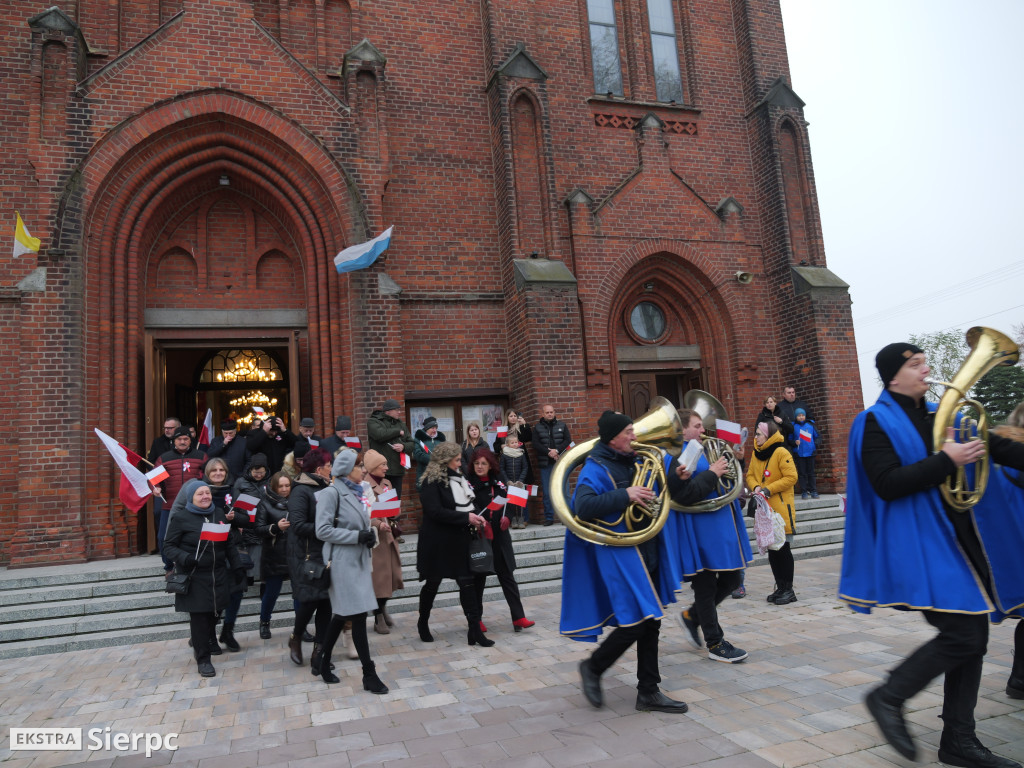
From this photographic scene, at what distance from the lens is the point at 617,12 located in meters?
14.9

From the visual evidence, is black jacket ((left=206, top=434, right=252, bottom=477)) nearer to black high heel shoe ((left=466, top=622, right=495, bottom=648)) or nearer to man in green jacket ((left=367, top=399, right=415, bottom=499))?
man in green jacket ((left=367, top=399, right=415, bottom=499))

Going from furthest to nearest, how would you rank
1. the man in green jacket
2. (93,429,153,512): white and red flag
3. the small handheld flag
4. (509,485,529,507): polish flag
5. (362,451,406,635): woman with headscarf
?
the small handheld flag, the man in green jacket, (93,429,153,512): white and red flag, (509,485,529,507): polish flag, (362,451,406,635): woman with headscarf

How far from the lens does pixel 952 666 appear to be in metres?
3.32

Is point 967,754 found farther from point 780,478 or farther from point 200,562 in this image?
point 200,562

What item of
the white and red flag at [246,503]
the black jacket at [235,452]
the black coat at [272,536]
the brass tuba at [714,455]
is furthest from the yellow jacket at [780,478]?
the black jacket at [235,452]

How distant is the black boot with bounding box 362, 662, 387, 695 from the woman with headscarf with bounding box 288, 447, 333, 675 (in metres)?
0.55

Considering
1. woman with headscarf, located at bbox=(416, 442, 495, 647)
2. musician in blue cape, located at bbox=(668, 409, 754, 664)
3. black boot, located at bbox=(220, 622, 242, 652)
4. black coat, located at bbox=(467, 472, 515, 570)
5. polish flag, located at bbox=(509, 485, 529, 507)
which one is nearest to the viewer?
musician in blue cape, located at bbox=(668, 409, 754, 664)

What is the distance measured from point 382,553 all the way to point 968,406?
5011 mm

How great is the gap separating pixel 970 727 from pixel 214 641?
589 cm

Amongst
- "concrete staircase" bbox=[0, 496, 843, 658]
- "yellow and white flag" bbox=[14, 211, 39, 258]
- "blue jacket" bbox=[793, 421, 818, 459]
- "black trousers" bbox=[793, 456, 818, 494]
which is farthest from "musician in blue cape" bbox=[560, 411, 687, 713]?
"yellow and white flag" bbox=[14, 211, 39, 258]

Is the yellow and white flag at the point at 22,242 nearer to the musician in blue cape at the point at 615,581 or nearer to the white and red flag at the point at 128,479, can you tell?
the white and red flag at the point at 128,479

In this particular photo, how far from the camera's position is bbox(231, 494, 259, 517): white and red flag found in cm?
696

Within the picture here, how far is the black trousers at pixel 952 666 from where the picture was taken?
3314 millimetres

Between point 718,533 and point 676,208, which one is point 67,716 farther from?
point 676,208
